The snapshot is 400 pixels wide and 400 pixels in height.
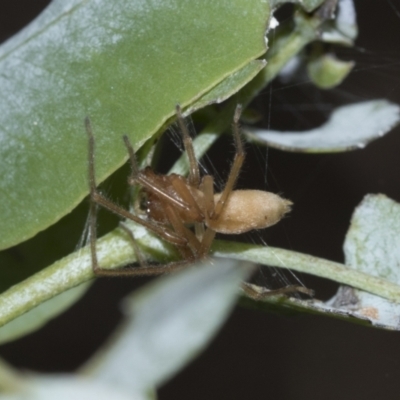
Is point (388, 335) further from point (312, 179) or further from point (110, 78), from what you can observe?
point (110, 78)

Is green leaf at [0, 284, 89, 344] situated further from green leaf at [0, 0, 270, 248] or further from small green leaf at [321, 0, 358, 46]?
small green leaf at [321, 0, 358, 46]

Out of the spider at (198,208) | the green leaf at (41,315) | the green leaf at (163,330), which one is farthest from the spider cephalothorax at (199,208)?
the green leaf at (163,330)

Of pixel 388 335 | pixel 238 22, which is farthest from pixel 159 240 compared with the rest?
pixel 388 335

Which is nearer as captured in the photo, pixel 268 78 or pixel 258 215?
pixel 268 78

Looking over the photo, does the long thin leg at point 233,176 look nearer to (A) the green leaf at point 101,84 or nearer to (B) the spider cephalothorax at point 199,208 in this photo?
(B) the spider cephalothorax at point 199,208

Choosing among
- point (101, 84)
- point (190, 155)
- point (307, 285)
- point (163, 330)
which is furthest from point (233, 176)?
point (163, 330)

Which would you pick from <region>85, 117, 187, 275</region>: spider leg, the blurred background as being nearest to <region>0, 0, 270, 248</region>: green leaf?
<region>85, 117, 187, 275</region>: spider leg
